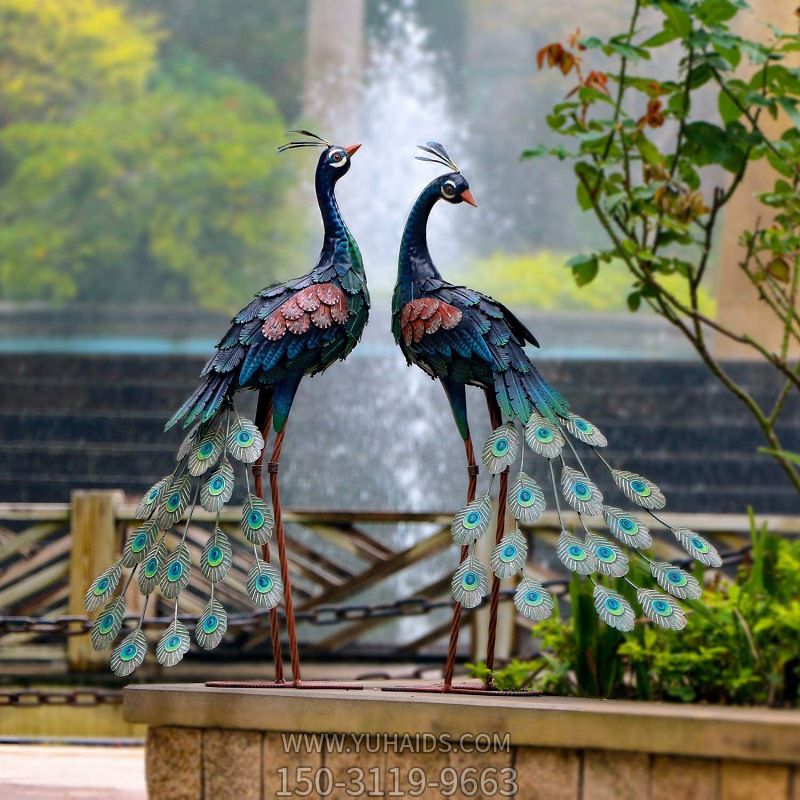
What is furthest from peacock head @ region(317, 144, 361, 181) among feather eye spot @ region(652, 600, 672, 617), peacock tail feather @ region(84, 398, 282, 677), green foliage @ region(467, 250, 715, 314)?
green foliage @ region(467, 250, 715, 314)

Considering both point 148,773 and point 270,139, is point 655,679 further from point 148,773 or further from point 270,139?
point 270,139

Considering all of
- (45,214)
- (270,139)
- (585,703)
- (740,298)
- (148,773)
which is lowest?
(148,773)

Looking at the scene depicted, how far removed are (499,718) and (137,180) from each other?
11.5 meters

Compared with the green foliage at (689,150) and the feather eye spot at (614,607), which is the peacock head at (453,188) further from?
the feather eye spot at (614,607)

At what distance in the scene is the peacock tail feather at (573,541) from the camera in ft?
10.7

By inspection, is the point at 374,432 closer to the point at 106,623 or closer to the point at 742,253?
the point at 742,253

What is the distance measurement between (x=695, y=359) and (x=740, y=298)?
1566mm

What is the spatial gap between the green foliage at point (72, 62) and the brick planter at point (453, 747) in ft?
37.9

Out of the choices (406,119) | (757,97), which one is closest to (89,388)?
(406,119)

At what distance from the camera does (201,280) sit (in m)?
13.5

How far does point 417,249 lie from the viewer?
11.8ft

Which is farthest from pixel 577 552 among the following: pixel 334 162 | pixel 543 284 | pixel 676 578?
pixel 543 284

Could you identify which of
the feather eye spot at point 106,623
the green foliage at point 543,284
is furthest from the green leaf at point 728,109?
the green foliage at point 543,284

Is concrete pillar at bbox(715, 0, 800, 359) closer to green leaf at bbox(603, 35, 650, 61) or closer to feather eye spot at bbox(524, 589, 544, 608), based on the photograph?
green leaf at bbox(603, 35, 650, 61)
